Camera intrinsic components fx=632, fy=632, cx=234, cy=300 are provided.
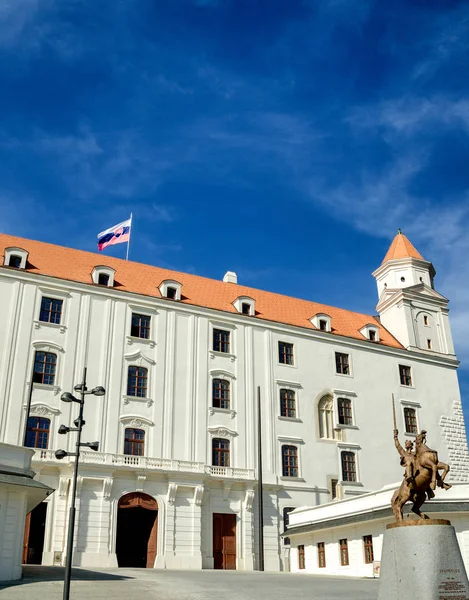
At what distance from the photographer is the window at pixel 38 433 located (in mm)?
34469

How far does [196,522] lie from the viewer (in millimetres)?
35469

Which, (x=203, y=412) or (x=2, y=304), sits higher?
(x=2, y=304)

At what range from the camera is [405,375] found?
48594 millimetres

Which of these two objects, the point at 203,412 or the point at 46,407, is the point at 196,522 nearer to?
the point at 203,412

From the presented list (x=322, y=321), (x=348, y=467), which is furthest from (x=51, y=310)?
(x=348, y=467)

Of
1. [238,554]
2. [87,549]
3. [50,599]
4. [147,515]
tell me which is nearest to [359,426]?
[238,554]

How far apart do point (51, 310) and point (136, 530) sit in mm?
13861

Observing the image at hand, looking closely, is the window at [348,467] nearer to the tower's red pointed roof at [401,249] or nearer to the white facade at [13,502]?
the tower's red pointed roof at [401,249]

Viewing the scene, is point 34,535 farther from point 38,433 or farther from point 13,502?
point 13,502

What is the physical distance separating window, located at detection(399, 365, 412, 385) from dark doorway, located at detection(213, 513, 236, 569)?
59.6 feet

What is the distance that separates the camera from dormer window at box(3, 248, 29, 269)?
38531mm

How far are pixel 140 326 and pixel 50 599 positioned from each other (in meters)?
24.5

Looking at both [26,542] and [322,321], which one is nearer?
[26,542]

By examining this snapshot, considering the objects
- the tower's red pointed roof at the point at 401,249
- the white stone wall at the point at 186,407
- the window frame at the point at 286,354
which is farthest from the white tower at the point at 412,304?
the window frame at the point at 286,354
